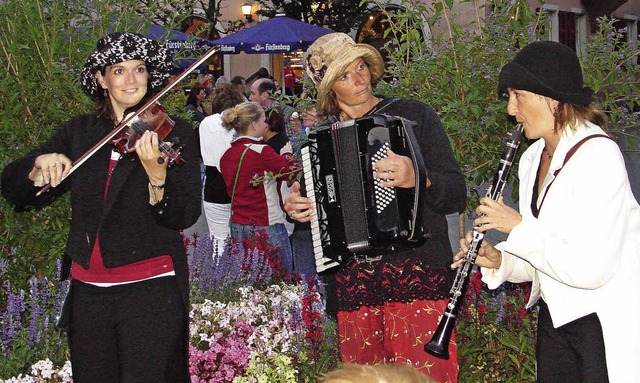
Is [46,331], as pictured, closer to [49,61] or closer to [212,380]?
[212,380]

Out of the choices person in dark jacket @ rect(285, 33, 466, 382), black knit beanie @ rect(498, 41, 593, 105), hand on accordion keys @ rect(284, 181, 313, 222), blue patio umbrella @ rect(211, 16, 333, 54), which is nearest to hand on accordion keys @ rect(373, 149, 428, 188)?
person in dark jacket @ rect(285, 33, 466, 382)

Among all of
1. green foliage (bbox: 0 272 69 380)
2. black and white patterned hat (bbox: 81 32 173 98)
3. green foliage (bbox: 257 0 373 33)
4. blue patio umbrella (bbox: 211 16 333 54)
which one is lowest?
green foliage (bbox: 0 272 69 380)

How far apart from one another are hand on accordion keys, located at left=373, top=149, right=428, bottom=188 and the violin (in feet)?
2.53

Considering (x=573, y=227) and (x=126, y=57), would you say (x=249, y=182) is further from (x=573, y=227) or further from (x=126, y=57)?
(x=573, y=227)

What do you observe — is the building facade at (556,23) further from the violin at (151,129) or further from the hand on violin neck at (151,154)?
the hand on violin neck at (151,154)

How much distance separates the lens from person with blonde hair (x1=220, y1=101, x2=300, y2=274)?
7508mm

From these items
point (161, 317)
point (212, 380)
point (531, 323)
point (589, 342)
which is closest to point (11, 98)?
point (212, 380)

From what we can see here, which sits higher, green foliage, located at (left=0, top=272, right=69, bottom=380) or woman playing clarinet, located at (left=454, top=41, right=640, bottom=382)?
woman playing clarinet, located at (left=454, top=41, right=640, bottom=382)

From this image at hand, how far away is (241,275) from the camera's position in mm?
6738

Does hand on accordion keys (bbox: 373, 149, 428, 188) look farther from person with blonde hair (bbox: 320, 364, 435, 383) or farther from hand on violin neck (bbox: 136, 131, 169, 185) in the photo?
person with blonde hair (bbox: 320, 364, 435, 383)

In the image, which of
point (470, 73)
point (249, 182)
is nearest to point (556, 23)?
point (249, 182)

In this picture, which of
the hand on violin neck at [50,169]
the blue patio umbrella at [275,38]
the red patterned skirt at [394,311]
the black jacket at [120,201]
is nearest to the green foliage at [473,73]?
the red patterned skirt at [394,311]

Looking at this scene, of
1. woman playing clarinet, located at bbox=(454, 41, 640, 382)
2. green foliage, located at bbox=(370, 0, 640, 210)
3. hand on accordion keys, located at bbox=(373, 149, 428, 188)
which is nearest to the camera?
woman playing clarinet, located at bbox=(454, 41, 640, 382)

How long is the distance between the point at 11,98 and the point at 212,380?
6.27 ft
